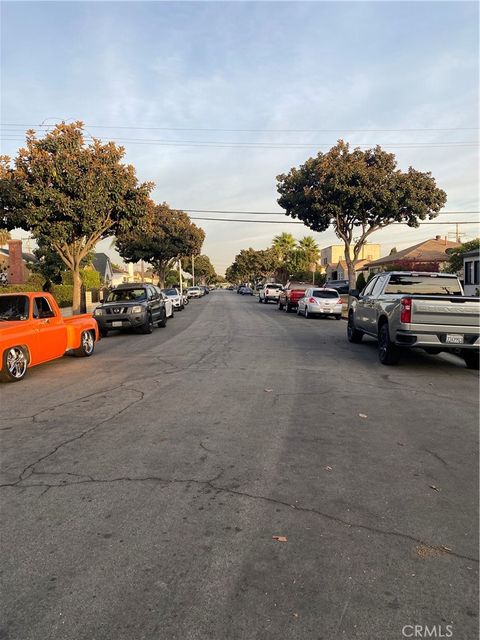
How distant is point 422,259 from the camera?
4544cm

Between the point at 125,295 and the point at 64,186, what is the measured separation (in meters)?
4.92

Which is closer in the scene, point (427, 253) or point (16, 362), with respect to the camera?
point (16, 362)

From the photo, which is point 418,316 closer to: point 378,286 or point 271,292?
→ point 378,286

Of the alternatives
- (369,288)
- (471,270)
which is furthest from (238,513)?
(471,270)

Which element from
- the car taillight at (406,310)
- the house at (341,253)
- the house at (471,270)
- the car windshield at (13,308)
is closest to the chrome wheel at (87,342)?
the car windshield at (13,308)

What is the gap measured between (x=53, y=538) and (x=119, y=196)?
17349 millimetres

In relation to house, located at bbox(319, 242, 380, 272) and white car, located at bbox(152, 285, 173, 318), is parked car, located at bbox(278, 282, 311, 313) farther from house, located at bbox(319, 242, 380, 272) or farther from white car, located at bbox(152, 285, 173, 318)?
house, located at bbox(319, 242, 380, 272)

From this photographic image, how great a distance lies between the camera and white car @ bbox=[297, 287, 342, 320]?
22000 millimetres

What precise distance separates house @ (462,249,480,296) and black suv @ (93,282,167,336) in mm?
22139

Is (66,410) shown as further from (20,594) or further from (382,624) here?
(382,624)

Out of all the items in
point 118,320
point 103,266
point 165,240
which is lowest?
point 118,320

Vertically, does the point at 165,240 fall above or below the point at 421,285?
above

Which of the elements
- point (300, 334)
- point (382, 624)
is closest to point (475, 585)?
point (382, 624)
